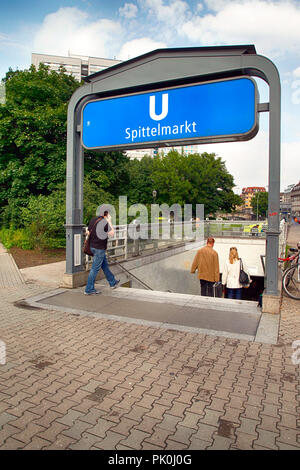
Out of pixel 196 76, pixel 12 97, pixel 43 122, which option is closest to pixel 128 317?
pixel 196 76

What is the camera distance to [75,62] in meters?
83.4

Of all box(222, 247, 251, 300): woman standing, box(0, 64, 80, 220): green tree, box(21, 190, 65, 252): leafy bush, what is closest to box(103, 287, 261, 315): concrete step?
box(222, 247, 251, 300): woman standing

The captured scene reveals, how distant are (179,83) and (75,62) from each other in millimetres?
86884

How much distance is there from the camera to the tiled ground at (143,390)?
2.74m

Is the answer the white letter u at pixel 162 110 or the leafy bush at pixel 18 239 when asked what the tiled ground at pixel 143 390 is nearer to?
the white letter u at pixel 162 110

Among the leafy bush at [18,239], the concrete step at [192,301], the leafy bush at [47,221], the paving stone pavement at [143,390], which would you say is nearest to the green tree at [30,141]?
the leafy bush at [18,239]

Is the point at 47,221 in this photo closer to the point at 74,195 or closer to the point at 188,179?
the point at 74,195

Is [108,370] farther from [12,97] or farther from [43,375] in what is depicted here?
[12,97]

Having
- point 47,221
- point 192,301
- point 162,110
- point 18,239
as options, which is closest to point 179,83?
point 162,110

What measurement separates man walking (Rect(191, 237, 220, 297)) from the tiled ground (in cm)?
271

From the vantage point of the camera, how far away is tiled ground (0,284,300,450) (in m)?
2.74

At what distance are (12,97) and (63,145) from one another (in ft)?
12.2

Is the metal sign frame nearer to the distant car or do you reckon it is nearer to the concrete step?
the concrete step
